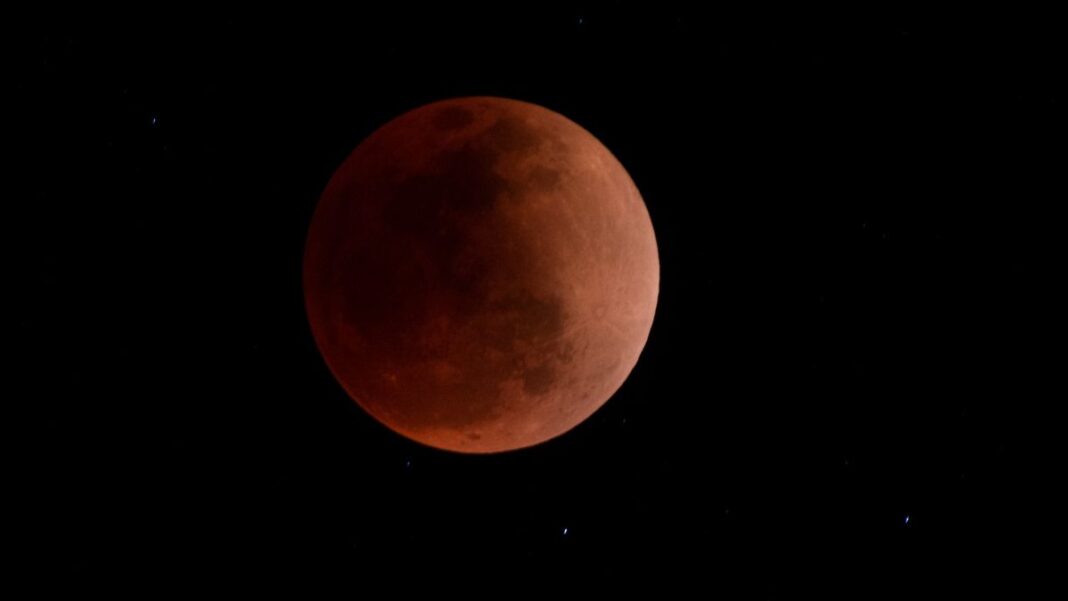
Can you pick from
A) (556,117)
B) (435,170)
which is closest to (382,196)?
(435,170)

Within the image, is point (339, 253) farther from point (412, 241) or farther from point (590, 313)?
point (590, 313)

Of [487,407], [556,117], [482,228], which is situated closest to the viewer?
[482,228]

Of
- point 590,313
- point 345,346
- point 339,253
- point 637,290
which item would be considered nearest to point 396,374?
point 345,346

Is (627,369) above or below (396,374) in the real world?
below

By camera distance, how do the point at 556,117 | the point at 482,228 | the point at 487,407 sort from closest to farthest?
the point at 482,228
the point at 487,407
the point at 556,117

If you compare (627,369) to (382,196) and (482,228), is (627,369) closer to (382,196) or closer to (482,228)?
(482,228)

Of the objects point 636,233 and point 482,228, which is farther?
point 636,233

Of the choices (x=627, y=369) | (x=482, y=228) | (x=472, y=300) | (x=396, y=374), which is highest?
(x=482, y=228)
